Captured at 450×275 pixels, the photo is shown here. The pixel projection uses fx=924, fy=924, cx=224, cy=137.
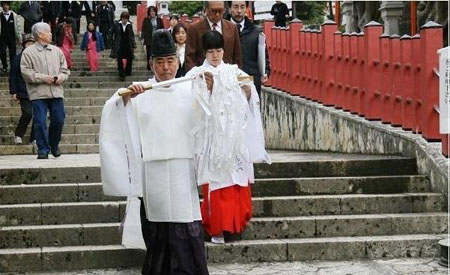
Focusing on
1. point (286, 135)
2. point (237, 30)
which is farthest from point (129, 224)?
point (286, 135)

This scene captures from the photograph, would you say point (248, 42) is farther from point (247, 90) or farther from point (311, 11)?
point (311, 11)

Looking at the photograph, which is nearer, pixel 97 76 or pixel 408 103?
pixel 408 103

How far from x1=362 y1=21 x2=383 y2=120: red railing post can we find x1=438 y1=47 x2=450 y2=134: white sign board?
9.16 ft

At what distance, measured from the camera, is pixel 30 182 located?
9.19 metres

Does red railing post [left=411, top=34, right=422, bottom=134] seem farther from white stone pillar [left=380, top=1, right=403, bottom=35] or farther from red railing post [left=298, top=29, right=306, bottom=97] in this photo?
white stone pillar [left=380, top=1, right=403, bottom=35]

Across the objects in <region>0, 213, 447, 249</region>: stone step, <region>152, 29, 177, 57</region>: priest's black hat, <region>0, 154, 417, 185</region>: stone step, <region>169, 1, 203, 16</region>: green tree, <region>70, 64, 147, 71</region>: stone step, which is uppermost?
<region>169, 1, 203, 16</region>: green tree

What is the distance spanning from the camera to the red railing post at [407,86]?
34.9 feet

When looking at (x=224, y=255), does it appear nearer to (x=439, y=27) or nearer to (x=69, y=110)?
(x=439, y=27)

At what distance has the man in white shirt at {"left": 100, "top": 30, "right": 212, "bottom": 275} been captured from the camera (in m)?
6.52

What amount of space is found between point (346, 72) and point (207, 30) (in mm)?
4228

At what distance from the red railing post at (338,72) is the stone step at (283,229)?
15.2 feet

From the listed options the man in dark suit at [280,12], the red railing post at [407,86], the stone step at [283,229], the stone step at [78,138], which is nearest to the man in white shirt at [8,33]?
the stone step at [78,138]

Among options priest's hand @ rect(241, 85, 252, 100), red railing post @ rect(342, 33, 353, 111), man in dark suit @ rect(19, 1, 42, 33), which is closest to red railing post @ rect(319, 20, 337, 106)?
red railing post @ rect(342, 33, 353, 111)

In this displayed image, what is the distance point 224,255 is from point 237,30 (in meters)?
2.57
